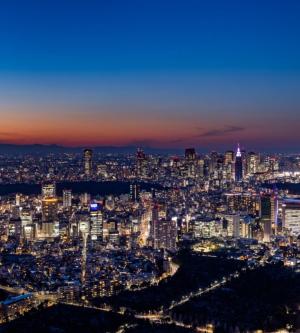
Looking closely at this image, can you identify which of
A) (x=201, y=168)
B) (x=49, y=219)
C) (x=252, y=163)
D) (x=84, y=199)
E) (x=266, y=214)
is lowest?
(x=49, y=219)

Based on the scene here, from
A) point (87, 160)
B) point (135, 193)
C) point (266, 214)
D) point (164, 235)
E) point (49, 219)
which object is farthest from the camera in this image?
point (87, 160)

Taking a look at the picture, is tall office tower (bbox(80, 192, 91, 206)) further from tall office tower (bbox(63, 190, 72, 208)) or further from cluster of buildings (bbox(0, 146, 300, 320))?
tall office tower (bbox(63, 190, 72, 208))

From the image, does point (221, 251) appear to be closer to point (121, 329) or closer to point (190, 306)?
point (190, 306)

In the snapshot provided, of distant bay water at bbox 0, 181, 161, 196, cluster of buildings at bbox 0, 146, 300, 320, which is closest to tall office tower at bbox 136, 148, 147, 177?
cluster of buildings at bbox 0, 146, 300, 320

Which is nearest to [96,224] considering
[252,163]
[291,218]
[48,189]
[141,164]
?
[291,218]

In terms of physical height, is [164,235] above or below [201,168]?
below

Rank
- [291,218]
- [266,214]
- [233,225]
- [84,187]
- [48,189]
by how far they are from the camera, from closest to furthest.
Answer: [233,225], [266,214], [291,218], [48,189], [84,187]

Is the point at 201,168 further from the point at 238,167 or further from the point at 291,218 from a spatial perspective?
the point at 291,218
